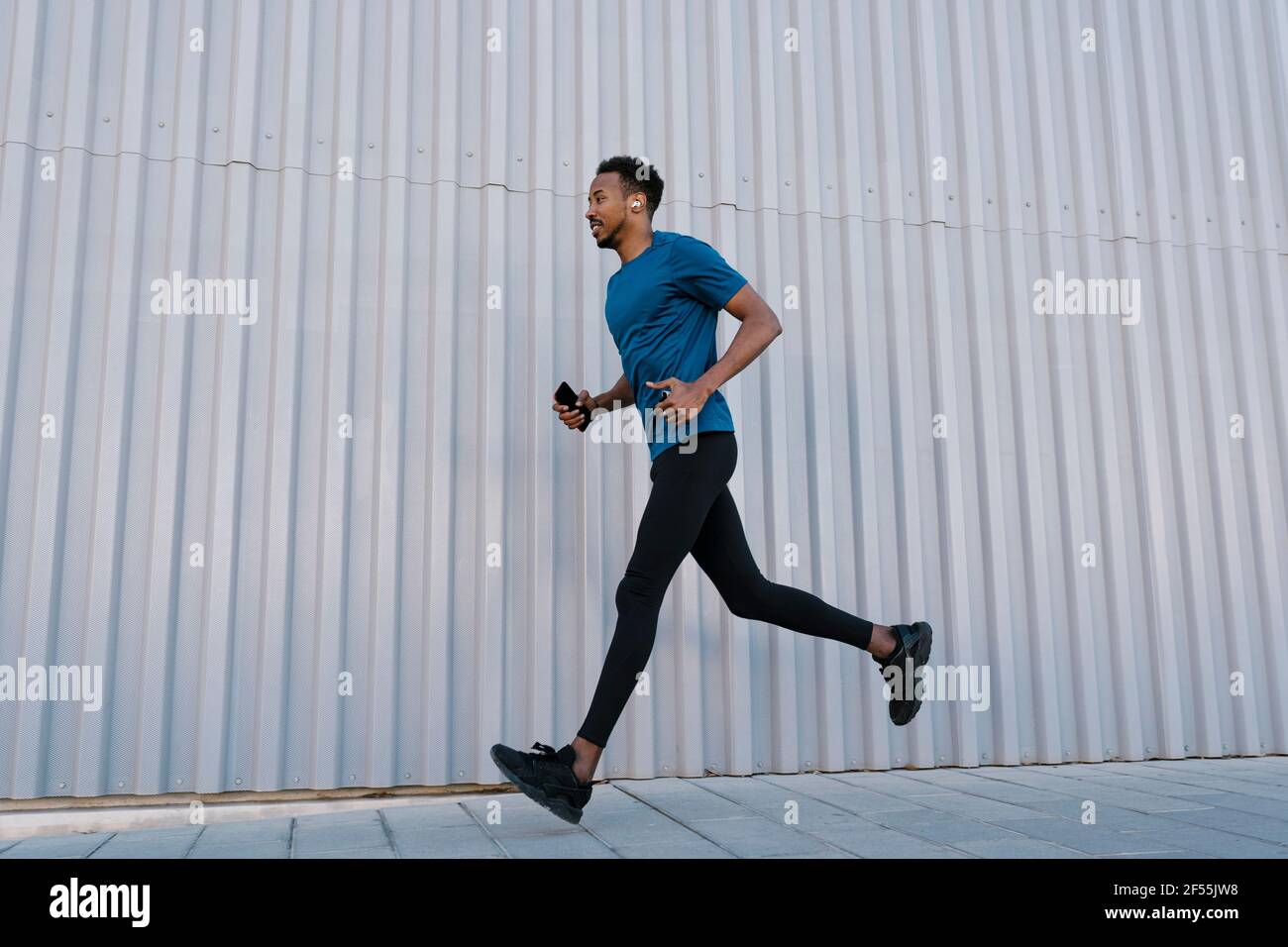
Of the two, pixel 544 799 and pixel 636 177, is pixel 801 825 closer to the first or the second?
pixel 544 799

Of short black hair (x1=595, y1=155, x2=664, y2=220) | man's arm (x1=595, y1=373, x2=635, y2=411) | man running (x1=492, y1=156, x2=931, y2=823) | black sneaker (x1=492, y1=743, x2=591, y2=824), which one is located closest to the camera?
black sneaker (x1=492, y1=743, x2=591, y2=824)

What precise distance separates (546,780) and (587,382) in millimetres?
1553

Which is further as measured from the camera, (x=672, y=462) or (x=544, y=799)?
(x=672, y=462)

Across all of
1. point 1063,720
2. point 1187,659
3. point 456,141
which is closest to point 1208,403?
point 1187,659

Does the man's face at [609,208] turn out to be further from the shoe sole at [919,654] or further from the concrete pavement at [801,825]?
the concrete pavement at [801,825]

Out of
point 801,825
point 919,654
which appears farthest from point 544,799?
point 919,654

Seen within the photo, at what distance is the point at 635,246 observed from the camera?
274 centimetres

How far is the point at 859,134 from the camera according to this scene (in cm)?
390

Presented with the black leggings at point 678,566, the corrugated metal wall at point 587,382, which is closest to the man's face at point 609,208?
the black leggings at point 678,566

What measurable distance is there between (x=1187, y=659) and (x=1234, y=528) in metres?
0.59

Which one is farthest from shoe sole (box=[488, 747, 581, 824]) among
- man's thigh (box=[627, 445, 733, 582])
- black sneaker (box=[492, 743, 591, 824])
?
man's thigh (box=[627, 445, 733, 582])

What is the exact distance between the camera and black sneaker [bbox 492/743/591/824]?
7.57 feet

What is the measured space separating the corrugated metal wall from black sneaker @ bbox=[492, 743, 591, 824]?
0.90m

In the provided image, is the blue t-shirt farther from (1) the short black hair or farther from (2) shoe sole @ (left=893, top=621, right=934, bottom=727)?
(2) shoe sole @ (left=893, top=621, right=934, bottom=727)
